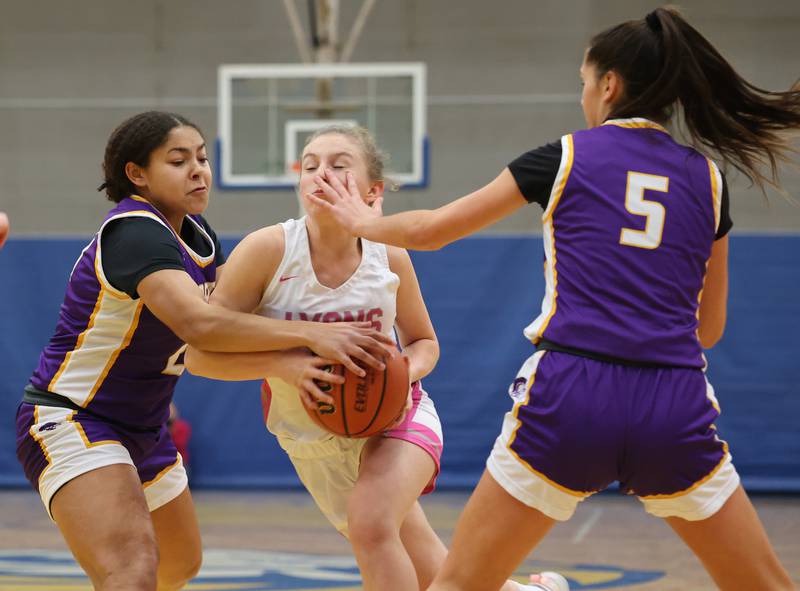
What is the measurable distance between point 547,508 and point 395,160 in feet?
29.8

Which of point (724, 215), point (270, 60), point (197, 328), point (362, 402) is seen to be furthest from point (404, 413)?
point (270, 60)

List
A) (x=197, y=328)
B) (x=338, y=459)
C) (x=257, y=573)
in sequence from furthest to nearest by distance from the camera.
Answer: (x=257, y=573) → (x=338, y=459) → (x=197, y=328)

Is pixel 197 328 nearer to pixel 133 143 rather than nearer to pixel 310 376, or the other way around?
pixel 310 376

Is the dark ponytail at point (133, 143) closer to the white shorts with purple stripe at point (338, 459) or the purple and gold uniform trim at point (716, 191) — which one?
the white shorts with purple stripe at point (338, 459)

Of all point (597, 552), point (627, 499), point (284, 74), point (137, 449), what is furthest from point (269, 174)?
point (137, 449)

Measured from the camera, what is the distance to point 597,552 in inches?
261

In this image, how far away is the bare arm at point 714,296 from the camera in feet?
9.60

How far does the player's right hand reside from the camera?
10.7 feet

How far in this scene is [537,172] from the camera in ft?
9.09

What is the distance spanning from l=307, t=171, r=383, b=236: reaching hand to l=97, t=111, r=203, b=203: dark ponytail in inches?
25.0

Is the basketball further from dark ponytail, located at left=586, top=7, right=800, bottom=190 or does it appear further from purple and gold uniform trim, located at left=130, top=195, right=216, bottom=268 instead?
dark ponytail, located at left=586, top=7, right=800, bottom=190

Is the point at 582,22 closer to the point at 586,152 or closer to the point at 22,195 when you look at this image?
the point at 22,195

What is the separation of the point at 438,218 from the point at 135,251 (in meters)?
1.06

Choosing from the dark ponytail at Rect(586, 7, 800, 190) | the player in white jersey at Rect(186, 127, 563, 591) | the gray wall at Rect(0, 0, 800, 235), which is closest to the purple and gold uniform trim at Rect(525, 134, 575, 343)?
the dark ponytail at Rect(586, 7, 800, 190)
